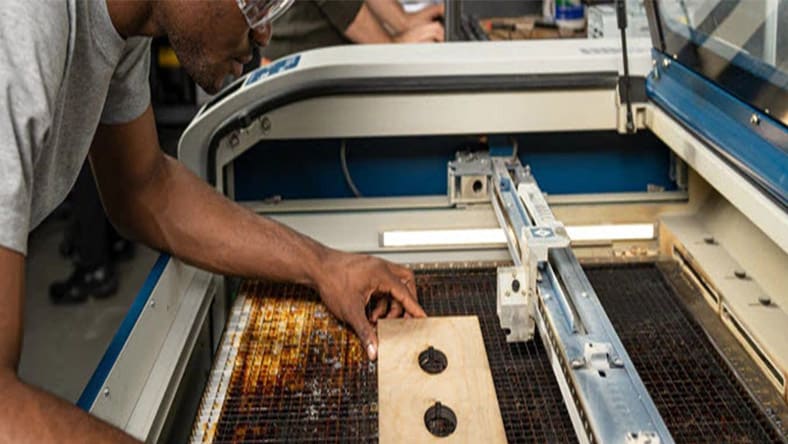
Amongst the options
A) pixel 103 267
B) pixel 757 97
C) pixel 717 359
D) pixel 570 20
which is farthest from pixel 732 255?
pixel 103 267

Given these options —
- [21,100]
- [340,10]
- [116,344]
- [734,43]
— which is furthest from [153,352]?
[340,10]

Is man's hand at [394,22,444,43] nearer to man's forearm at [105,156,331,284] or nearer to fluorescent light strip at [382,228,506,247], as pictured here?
fluorescent light strip at [382,228,506,247]

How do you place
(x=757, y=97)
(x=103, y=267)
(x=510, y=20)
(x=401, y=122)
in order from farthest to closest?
(x=103, y=267), (x=510, y=20), (x=401, y=122), (x=757, y=97)

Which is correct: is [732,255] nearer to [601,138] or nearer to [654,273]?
[654,273]

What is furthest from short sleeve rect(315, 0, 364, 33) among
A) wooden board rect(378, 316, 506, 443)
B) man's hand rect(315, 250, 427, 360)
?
wooden board rect(378, 316, 506, 443)

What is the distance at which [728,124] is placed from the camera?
1.90 metres

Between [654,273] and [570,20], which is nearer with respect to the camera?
[654,273]

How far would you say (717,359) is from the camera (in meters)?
1.88

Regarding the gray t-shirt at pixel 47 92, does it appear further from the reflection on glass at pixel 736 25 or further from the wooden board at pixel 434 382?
the reflection on glass at pixel 736 25

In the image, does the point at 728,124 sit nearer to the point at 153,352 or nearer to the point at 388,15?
the point at 153,352

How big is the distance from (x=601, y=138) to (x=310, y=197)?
819 millimetres

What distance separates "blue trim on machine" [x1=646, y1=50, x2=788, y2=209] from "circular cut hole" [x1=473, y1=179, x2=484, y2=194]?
482mm

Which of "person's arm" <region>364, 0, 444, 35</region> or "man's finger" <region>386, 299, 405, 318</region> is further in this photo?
"person's arm" <region>364, 0, 444, 35</region>

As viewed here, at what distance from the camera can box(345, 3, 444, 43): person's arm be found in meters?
4.16
